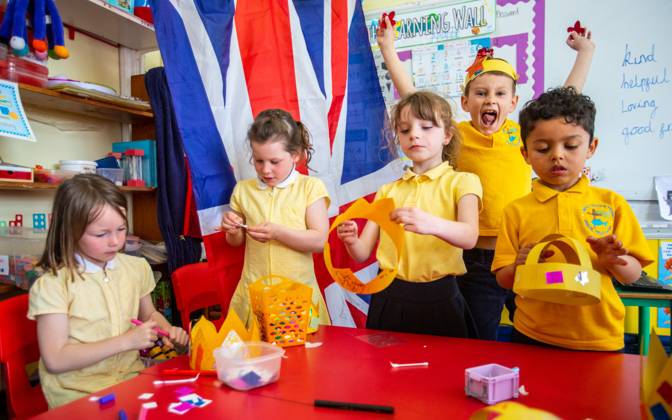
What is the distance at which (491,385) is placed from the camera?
2.59ft

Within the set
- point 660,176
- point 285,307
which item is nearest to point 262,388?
point 285,307

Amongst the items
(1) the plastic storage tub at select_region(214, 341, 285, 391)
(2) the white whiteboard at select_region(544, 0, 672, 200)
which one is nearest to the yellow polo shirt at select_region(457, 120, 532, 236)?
(1) the plastic storage tub at select_region(214, 341, 285, 391)

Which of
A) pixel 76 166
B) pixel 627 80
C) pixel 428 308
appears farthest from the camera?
pixel 627 80

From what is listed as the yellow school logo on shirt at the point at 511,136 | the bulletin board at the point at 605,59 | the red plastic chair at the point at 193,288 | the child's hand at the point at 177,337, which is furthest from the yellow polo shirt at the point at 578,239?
the bulletin board at the point at 605,59

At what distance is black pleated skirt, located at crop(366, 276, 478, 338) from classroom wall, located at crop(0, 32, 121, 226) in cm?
211

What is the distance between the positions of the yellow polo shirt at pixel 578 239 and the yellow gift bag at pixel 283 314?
51cm

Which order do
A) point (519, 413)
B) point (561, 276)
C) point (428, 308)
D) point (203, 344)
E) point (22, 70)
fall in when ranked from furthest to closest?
point (22, 70) → point (428, 308) → point (203, 344) → point (561, 276) → point (519, 413)

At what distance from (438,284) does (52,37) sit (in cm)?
207

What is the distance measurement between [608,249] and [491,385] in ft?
1.38

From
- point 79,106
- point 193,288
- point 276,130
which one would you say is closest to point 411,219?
point 276,130

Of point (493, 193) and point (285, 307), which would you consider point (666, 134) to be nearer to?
point (493, 193)

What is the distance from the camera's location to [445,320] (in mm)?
1316

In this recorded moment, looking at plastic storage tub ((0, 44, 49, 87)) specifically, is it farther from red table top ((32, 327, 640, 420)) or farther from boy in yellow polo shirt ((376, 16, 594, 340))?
boy in yellow polo shirt ((376, 16, 594, 340))

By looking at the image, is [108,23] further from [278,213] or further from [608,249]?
[608,249]
